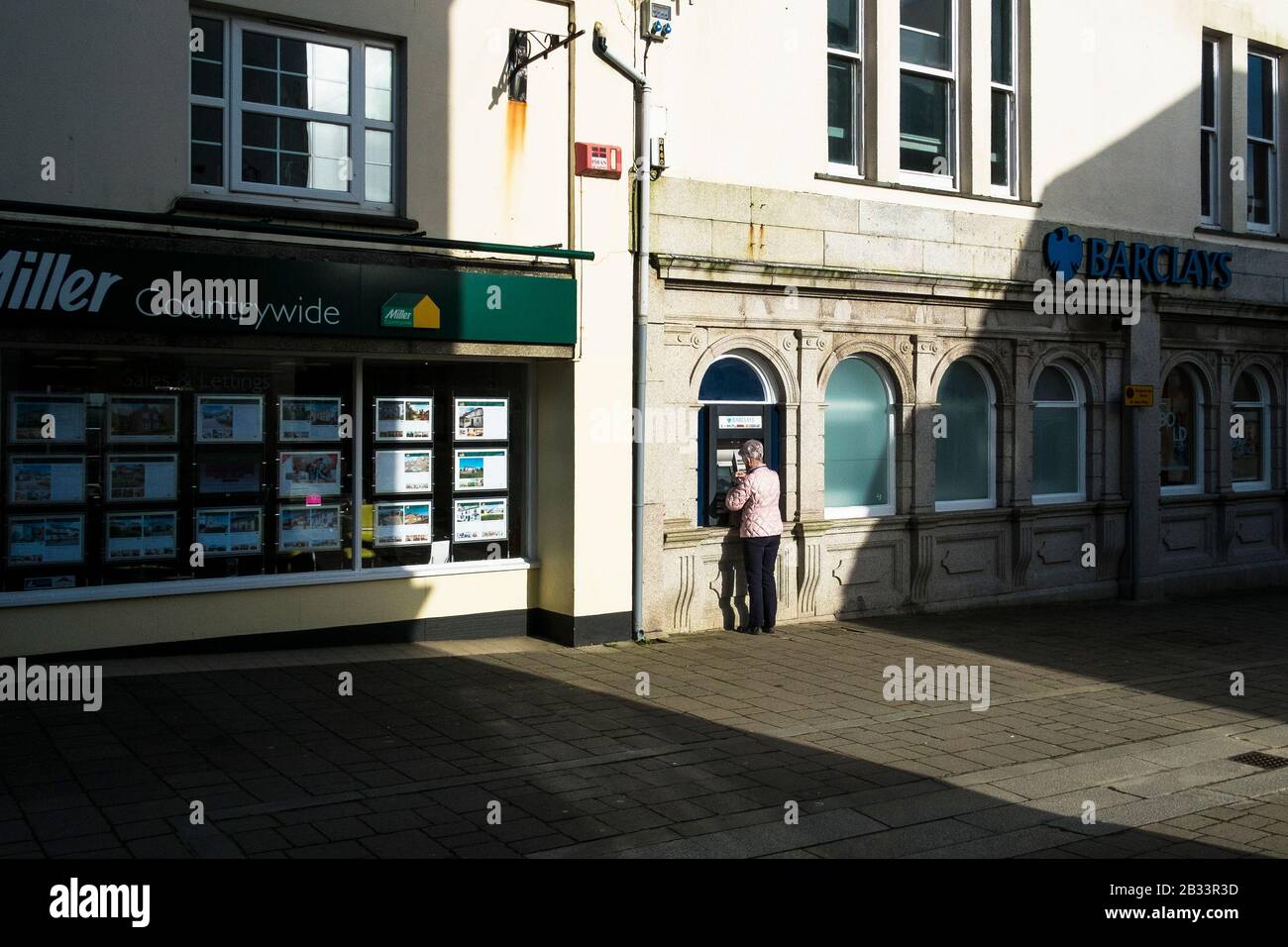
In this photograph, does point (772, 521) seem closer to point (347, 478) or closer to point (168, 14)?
point (347, 478)

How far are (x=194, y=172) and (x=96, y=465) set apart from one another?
8.17 feet

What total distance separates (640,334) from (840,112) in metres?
4.11

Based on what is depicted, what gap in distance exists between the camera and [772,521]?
501 inches

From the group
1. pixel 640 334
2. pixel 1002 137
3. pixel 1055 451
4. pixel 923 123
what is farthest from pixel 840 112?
pixel 1055 451

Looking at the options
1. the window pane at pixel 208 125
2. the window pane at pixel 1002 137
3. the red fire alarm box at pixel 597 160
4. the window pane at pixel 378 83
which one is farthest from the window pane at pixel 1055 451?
the window pane at pixel 208 125

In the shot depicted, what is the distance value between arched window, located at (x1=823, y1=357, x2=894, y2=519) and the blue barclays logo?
3.15 metres

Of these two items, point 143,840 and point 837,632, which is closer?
point 143,840

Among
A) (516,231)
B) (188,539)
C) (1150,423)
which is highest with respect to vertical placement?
(516,231)

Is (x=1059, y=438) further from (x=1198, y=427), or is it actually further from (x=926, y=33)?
(x=926, y=33)

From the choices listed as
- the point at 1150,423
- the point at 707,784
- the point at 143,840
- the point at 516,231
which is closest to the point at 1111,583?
the point at 1150,423

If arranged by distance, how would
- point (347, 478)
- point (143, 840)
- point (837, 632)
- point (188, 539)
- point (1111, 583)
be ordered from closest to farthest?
point (143, 840)
point (188, 539)
point (347, 478)
point (837, 632)
point (1111, 583)

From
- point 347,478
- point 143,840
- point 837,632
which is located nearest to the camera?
point 143,840

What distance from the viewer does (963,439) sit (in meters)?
15.4

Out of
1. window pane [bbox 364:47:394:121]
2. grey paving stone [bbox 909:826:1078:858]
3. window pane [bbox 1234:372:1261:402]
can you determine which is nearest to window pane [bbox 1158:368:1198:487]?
window pane [bbox 1234:372:1261:402]
